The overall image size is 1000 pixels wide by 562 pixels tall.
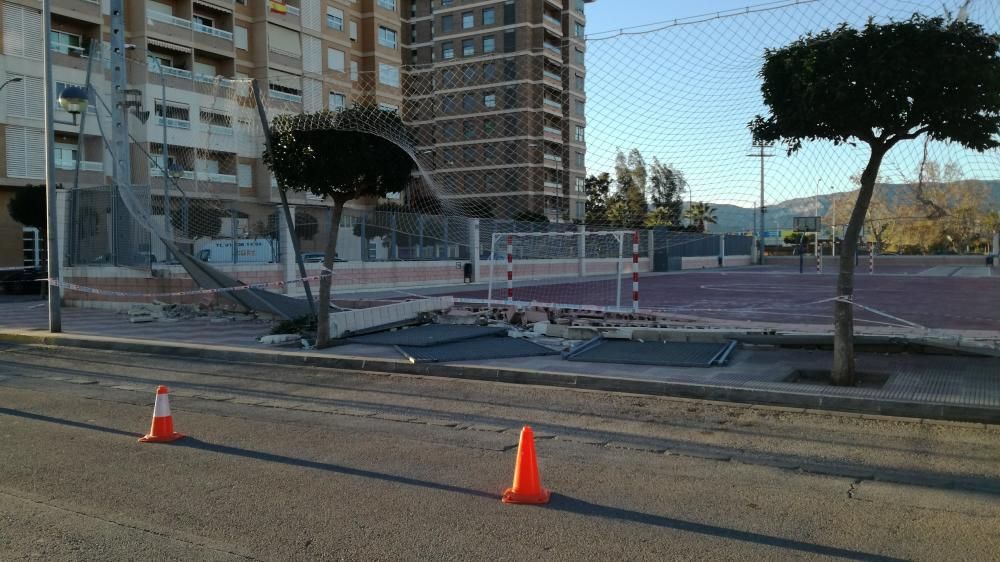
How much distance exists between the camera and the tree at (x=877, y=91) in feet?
24.5

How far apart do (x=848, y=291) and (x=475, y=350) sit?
5.37 m

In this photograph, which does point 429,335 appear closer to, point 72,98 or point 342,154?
point 342,154

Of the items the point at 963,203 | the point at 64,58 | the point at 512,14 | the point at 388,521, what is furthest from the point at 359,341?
the point at 512,14

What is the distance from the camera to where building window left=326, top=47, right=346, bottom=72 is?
51625mm

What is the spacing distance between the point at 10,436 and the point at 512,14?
6613 cm

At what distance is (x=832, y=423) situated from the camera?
726 centimetres

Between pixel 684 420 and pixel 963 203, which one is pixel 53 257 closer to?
pixel 684 420

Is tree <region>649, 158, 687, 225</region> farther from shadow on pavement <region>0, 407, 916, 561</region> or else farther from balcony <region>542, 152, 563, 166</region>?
shadow on pavement <region>0, 407, 916, 561</region>

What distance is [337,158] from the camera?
1147 centimetres

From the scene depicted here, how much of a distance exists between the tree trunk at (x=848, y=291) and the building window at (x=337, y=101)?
8058 mm

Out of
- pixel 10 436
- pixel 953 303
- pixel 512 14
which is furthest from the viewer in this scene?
pixel 512 14

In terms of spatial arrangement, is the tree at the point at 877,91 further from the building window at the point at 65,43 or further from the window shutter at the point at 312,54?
the window shutter at the point at 312,54

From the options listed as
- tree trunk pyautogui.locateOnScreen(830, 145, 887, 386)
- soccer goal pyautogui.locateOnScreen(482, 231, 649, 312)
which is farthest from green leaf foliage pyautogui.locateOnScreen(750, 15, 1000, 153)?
soccer goal pyautogui.locateOnScreen(482, 231, 649, 312)

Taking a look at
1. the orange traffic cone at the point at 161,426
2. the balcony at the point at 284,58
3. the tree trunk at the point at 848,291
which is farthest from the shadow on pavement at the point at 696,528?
the balcony at the point at 284,58
